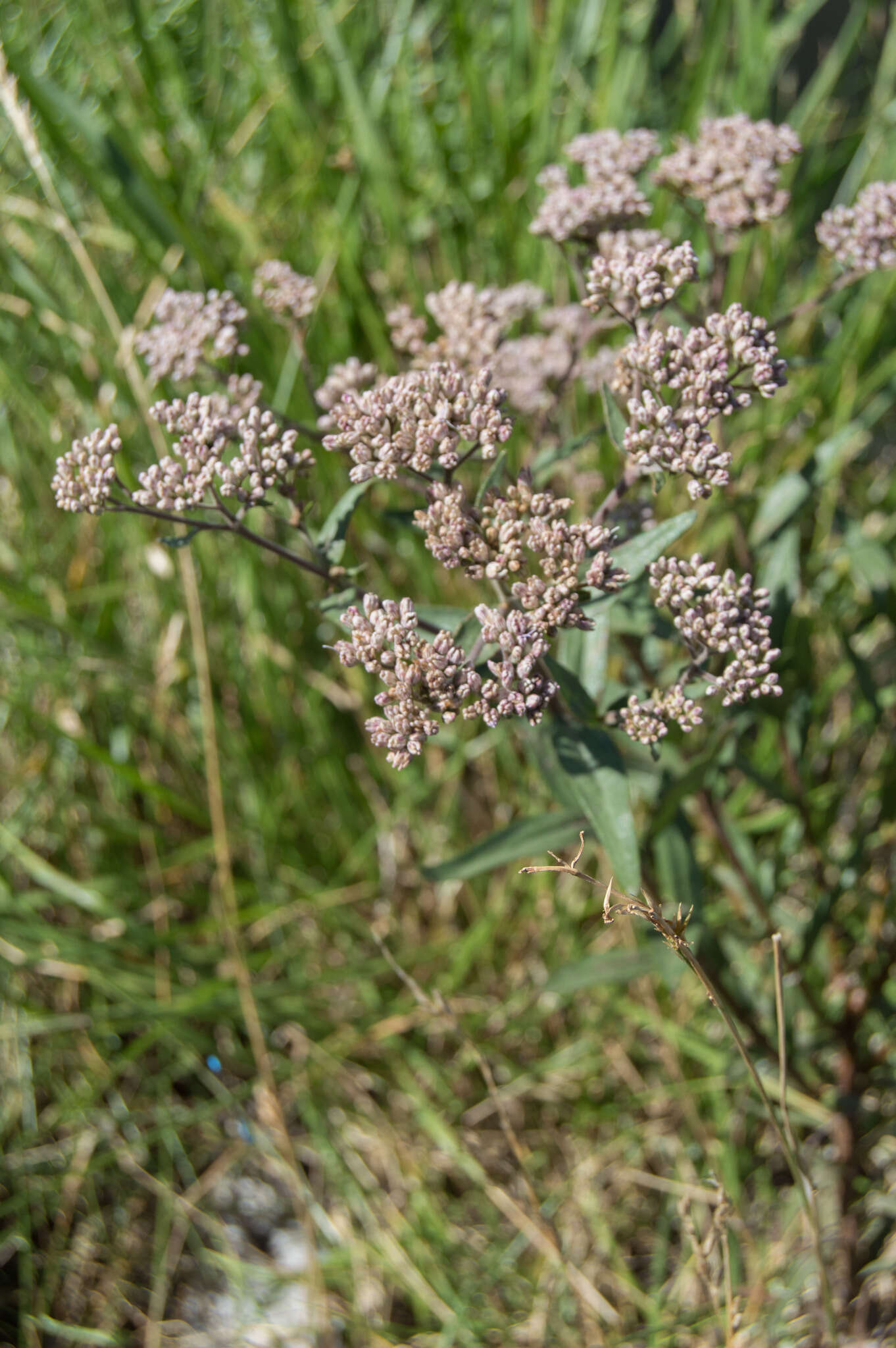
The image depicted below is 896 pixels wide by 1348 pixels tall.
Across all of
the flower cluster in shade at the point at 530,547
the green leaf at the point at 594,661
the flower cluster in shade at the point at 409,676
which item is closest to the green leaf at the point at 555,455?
the green leaf at the point at 594,661

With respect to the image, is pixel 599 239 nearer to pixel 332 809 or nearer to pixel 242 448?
pixel 242 448

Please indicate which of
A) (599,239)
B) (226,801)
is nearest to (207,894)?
(226,801)

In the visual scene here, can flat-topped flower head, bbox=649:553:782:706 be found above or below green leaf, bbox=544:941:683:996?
above

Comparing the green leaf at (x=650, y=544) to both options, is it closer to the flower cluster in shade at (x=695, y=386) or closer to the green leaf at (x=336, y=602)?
the flower cluster in shade at (x=695, y=386)

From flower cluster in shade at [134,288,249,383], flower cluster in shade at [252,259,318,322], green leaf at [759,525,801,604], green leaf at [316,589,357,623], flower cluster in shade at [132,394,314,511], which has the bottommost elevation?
green leaf at [316,589,357,623]

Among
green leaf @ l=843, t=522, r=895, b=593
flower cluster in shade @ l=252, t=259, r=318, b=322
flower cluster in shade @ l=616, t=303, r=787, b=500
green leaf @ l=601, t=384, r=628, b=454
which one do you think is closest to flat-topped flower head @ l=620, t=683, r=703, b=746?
flower cluster in shade @ l=616, t=303, r=787, b=500

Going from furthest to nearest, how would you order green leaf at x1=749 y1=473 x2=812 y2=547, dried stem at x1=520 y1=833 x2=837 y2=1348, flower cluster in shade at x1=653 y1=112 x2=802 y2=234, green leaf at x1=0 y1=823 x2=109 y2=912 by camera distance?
green leaf at x1=0 y1=823 x2=109 y2=912 → green leaf at x1=749 y1=473 x2=812 y2=547 → flower cluster in shade at x1=653 y1=112 x2=802 y2=234 → dried stem at x1=520 y1=833 x2=837 y2=1348

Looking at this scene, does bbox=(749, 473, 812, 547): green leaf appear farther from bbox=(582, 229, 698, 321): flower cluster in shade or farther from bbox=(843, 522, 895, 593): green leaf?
bbox=(582, 229, 698, 321): flower cluster in shade

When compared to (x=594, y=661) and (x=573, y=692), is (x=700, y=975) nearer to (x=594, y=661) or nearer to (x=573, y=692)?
(x=573, y=692)
